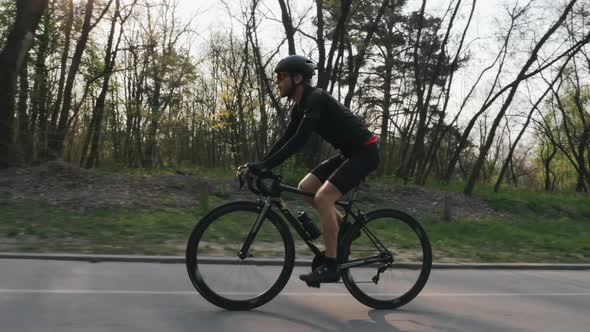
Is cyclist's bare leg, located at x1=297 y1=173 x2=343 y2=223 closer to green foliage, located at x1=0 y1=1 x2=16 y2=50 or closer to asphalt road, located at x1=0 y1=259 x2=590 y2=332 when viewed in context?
asphalt road, located at x1=0 y1=259 x2=590 y2=332

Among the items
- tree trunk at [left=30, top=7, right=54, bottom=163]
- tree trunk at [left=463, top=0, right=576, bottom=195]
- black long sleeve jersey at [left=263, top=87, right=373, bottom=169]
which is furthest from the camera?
tree trunk at [left=463, top=0, right=576, bottom=195]

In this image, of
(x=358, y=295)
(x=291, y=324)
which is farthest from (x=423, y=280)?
(x=291, y=324)

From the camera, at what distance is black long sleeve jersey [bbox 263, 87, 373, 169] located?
441 centimetres

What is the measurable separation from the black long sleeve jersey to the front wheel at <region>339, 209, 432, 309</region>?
0.70 metres

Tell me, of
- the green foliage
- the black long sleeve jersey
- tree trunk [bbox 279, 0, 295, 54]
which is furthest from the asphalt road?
the green foliage

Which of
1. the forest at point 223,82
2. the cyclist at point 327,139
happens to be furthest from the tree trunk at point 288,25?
the cyclist at point 327,139

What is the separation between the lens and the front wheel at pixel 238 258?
4422 millimetres

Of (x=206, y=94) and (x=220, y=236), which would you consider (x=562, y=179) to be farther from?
(x=220, y=236)

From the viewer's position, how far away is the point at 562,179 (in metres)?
63.2

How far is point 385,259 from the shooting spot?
4996 millimetres

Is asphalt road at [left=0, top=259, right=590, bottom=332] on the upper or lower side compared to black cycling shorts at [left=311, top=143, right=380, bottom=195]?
lower

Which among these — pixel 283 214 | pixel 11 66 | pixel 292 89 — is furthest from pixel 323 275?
pixel 11 66

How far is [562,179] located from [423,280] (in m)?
64.6

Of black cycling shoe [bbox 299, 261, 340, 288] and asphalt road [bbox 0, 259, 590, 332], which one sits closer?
asphalt road [bbox 0, 259, 590, 332]
